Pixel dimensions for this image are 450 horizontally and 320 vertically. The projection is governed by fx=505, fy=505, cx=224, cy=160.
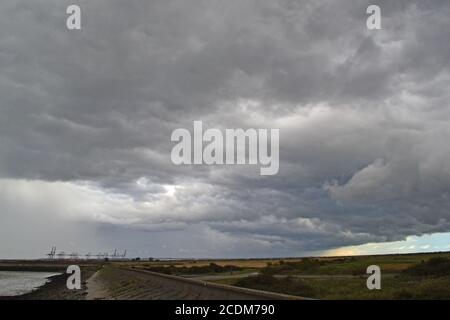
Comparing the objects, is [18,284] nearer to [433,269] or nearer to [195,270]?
[195,270]

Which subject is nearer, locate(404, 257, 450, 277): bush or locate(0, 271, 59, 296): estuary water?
locate(404, 257, 450, 277): bush

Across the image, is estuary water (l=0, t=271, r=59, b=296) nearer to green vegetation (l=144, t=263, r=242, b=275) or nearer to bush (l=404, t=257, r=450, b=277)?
green vegetation (l=144, t=263, r=242, b=275)

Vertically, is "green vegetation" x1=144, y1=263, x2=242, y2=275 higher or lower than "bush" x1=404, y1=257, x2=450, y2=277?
lower

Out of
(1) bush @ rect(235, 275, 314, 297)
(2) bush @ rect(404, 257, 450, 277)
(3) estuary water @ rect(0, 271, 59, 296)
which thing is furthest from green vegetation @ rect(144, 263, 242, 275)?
(1) bush @ rect(235, 275, 314, 297)

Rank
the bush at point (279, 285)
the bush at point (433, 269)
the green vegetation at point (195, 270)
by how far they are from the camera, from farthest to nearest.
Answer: the green vegetation at point (195, 270) < the bush at point (433, 269) < the bush at point (279, 285)

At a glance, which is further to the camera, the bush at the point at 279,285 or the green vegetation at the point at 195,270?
the green vegetation at the point at 195,270

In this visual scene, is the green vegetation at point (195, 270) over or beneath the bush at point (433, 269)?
beneath

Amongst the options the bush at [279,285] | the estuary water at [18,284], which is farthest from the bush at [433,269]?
the estuary water at [18,284]

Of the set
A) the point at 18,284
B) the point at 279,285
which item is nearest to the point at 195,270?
the point at 18,284

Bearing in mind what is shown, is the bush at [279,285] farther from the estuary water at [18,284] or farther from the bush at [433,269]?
the estuary water at [18,284]
